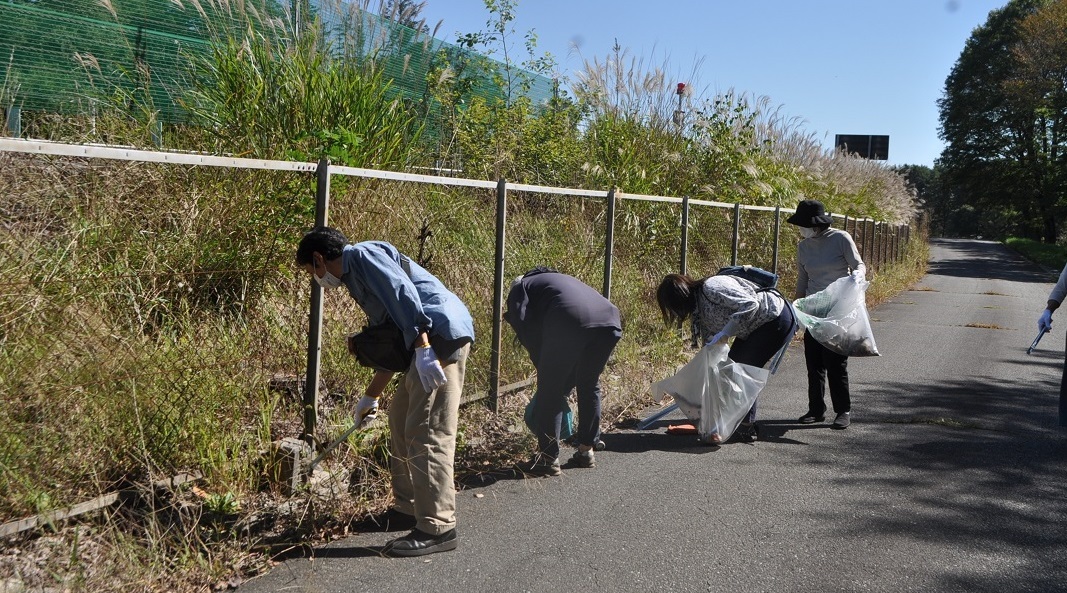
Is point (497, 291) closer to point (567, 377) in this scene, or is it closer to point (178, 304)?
point (567, 377)

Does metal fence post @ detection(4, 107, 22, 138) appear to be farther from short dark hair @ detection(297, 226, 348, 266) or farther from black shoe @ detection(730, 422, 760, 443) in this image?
black shoe @ detection(730, 422, 760, 443)

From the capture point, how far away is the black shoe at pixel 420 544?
4414mm

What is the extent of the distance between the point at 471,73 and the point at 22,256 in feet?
25.7

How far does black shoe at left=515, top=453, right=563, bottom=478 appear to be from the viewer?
229 inches

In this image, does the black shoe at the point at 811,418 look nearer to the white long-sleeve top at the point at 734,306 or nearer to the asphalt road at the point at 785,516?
the asphalt road at the point at 785,516

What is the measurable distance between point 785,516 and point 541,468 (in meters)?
1.51

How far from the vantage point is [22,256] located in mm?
4082

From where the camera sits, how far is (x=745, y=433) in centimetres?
696

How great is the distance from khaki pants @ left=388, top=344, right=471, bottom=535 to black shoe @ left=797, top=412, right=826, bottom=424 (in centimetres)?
382

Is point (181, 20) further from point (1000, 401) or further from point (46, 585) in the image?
point (1000, 401)

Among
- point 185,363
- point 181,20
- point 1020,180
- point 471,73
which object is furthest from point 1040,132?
point 185,363

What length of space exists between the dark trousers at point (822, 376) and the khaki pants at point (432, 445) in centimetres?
375

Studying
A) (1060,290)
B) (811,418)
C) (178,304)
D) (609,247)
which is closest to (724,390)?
(811,418)

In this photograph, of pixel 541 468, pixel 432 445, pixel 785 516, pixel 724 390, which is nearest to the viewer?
pixel 432 445
